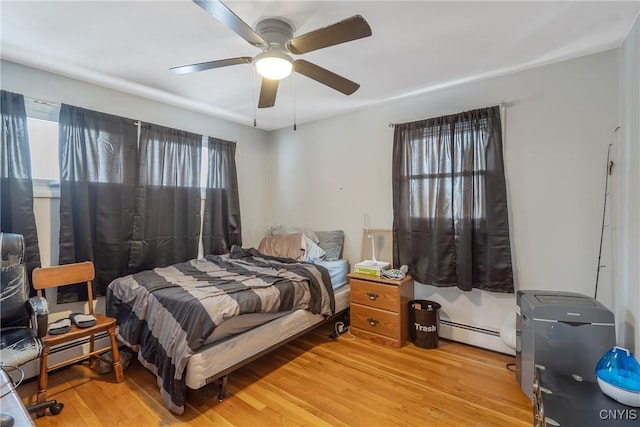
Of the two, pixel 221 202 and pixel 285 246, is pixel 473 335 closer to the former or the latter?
pixel 285 246

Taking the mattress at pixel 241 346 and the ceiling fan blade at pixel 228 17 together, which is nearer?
the ceiling fan blade at pixel 228 17

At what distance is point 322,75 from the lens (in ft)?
6.66

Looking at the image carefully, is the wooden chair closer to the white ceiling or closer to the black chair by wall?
the black chair by wall

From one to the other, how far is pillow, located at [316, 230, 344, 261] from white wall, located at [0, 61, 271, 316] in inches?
44.3

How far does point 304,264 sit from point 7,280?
2.25 m

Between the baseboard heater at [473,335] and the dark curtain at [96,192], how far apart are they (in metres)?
3.23

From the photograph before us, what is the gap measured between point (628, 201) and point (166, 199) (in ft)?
12.7

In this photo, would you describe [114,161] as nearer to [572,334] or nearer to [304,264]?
[304,264]

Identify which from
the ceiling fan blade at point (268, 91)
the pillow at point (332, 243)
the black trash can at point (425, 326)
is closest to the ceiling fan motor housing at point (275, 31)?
the ceiling fan blade at point (268, 91)

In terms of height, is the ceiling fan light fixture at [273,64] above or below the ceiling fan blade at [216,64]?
below

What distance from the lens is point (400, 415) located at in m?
1.95

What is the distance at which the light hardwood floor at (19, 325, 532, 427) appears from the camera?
1916 mm

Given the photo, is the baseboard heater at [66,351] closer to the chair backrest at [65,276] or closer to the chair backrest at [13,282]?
the chair backrest at [65,276]

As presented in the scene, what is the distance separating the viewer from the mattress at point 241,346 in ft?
6.27
